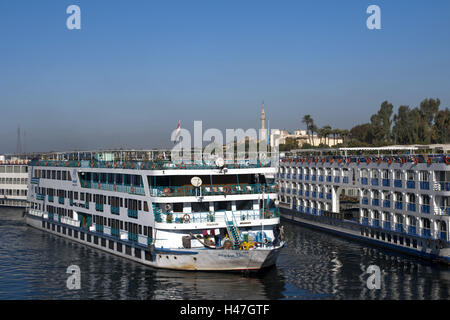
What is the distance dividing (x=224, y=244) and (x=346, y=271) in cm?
1097

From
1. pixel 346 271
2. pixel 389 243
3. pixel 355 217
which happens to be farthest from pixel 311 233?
pixel 346 271

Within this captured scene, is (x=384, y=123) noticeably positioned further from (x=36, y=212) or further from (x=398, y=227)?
(x=36, y=212)

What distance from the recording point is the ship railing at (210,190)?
40000mm

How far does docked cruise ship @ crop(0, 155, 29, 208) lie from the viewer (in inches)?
3792

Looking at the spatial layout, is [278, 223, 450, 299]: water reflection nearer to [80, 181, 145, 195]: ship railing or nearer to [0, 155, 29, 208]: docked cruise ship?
[80, 181, 145, 195]: ship railing

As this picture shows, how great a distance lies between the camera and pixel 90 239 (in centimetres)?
5366

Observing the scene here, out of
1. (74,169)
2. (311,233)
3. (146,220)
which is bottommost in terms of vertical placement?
(311,233)

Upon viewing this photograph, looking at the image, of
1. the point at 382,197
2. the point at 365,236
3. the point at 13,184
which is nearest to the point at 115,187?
the point at 382,197

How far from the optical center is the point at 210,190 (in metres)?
40.7

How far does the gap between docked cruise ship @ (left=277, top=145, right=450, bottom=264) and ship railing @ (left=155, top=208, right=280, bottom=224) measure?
1493 centimetres

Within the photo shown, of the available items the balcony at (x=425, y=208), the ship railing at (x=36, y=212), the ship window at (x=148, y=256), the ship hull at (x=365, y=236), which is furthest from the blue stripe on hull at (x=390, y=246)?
the ship railing at (x=36, y=212)

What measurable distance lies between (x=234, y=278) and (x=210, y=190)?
291 inches

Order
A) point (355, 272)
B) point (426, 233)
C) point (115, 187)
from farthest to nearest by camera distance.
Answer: point (115, 187)
point (426, 233)
point (355, 272)
